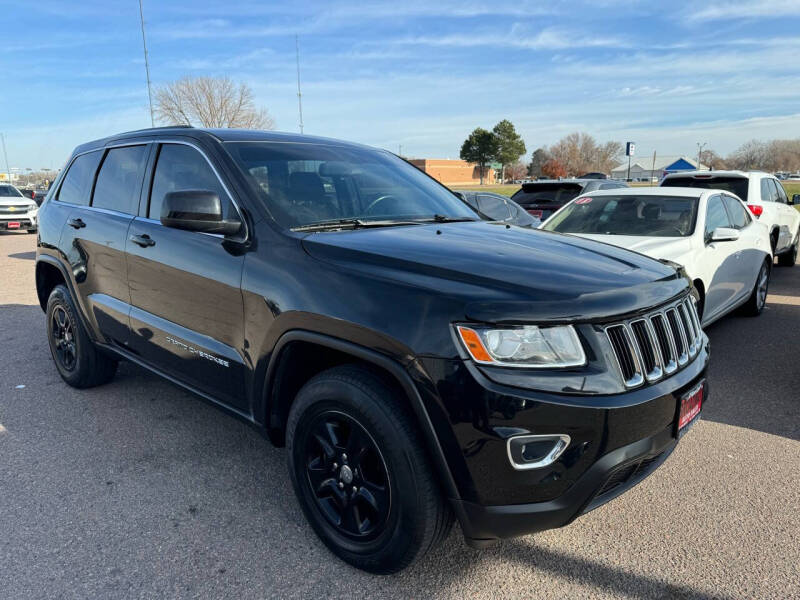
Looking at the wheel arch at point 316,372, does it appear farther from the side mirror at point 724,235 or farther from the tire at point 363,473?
the side mirror at point 724,235

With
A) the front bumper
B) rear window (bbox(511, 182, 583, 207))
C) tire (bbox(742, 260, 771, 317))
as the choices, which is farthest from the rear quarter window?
rear window (bbox(511, 182, 583, 207))

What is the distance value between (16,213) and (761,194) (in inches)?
774

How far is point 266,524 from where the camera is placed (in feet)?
9.27

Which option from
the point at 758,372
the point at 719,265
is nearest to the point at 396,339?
the point at 758,372

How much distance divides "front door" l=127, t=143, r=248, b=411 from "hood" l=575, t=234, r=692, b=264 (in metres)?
3.44

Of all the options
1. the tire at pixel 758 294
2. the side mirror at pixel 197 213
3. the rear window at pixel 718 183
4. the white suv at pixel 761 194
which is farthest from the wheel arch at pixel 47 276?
the white suv at pixel 761 194

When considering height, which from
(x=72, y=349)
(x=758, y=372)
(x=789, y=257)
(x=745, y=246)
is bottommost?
(x=758, y=372)

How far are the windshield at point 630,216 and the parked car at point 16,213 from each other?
17.5 m

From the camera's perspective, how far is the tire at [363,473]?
2141 mm

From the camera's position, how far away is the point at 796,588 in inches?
93.4

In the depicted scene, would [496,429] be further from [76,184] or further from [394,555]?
[76,184]

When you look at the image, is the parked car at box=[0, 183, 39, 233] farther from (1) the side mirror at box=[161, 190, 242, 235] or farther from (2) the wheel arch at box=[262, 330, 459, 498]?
(2) the wheel arch at box=[262, 330, 459, 498]

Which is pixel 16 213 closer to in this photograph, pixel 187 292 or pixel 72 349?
pixel 72 349

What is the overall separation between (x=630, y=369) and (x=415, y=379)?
0.78 metres
